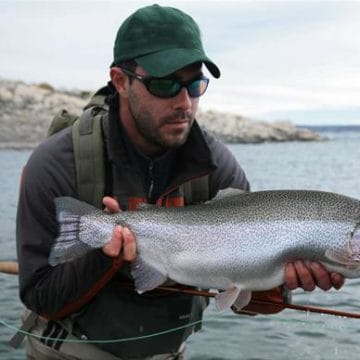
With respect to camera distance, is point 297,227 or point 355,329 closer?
point 297,227

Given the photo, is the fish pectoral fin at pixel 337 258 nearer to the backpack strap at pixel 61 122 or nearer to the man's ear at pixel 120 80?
the man's ear at pixel 120 80

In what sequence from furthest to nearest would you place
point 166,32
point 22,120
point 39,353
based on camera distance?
point 22,120
point 39,353
point 166,32

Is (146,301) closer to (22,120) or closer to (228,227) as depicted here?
(228,227)

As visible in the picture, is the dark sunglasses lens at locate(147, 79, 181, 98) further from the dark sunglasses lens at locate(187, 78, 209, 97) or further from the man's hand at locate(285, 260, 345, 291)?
the man's hand at locate(285, 260, 345, 291)

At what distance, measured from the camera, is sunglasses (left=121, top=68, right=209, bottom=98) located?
3312mm

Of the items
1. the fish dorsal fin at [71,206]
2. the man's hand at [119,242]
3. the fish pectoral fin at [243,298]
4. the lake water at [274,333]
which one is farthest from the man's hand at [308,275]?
the lake water at [274,333]

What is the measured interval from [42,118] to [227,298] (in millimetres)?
53382

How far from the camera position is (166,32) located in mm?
3371

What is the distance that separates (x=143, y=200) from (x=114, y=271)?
0.42 m

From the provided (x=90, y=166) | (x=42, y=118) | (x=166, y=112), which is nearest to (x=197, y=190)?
(x=166, y=112)

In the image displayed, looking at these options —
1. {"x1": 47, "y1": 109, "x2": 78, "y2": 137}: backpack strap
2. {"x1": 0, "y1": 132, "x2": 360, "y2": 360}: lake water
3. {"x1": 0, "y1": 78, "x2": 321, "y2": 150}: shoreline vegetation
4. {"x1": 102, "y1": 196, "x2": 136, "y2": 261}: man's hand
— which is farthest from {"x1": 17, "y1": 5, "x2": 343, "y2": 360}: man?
{"x1": 0, "y1": 78, "x2": 321, "y2": 150}: shoreline vegetation

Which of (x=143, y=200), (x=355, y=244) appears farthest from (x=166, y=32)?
(x=355, y=244)

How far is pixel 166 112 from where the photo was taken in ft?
11.0

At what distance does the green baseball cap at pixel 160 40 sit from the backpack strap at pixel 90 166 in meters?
0.43
